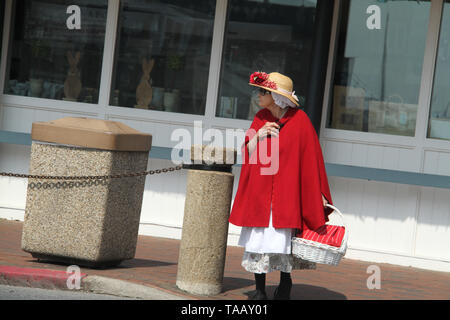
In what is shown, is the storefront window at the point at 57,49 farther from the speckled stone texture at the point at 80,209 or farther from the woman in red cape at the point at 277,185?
the woman in red cape at the point at 277,185

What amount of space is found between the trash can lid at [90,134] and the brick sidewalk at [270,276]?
1.07m

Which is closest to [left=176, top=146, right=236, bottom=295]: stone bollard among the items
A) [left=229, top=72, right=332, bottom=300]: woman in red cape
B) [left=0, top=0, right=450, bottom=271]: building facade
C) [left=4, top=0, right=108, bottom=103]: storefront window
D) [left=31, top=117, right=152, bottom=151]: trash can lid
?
[left=229, top=72, right=332, bottom=300]: woman in red cape

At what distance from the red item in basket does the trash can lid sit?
1753mm

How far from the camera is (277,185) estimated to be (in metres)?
5.71

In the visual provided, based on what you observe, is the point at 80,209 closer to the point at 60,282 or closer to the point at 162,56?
the point at 60,282

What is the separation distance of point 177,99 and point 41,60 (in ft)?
6.06

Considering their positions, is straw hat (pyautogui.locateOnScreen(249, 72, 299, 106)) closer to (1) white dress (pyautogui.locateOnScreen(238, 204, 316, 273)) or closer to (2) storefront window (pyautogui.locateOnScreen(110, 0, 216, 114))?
(1) white dress (pyautogui.locateOnScreen(238, 204, 316, 273))

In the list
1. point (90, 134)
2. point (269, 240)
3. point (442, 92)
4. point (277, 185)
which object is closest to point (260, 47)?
point (442, 92)

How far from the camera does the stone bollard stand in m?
5.80

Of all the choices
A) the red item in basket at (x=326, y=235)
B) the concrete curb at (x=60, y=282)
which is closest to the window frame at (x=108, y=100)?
the concrete curb at (x=60, y=282)

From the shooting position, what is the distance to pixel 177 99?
957cm

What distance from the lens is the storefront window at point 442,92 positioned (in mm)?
8945
